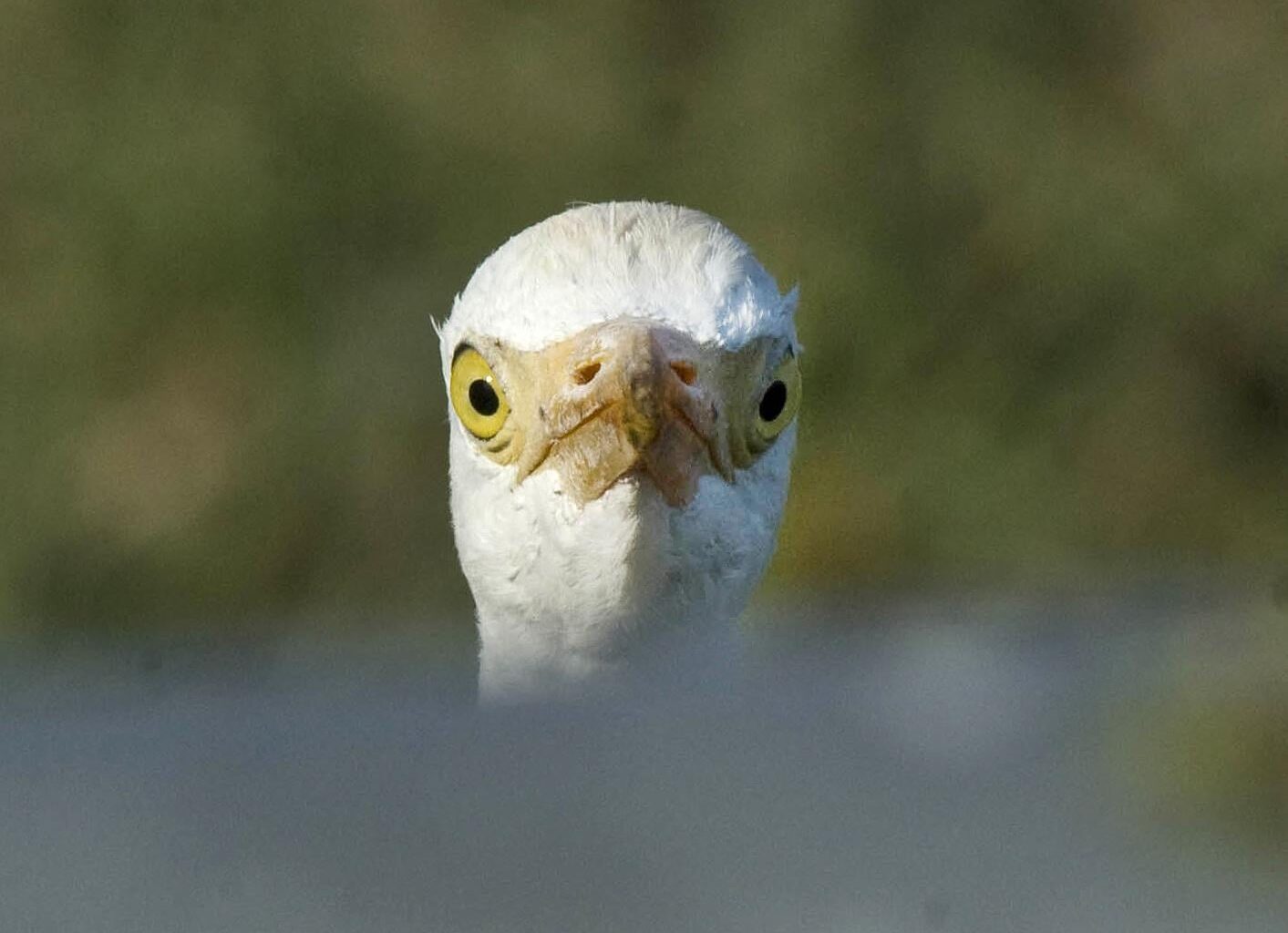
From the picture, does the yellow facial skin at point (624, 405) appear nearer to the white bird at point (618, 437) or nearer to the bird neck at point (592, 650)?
the white bird at point (618, 437)

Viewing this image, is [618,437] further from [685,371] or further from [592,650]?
[592,650]

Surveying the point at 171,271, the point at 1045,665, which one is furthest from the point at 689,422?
the point at 171,271

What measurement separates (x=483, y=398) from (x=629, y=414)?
2.11 feet

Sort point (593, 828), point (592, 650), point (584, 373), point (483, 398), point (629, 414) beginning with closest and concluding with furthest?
point (593, 828), point (629, 414), point (584, 373), point (592, 650), point (483, 398)

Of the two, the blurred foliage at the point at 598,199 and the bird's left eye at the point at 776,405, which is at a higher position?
the blurred foliage at the point at 598,199

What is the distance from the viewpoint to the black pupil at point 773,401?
4124 mm

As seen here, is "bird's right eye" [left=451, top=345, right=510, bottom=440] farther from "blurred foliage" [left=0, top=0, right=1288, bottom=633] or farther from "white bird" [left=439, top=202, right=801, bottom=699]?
"blurred foliage" [left=0, top=0, right=1288, bottom=633]

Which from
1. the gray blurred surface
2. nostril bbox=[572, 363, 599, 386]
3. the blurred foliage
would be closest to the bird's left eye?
nostril bbox=[572, 363, 599, 386]

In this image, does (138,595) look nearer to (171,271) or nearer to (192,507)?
(192,507)

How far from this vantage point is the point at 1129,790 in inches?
34.8

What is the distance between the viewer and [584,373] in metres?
3.71

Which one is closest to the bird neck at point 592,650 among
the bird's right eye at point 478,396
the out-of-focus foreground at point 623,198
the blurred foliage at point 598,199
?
the bird's right eye at point 478,396

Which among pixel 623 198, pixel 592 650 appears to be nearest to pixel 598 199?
pixel 623 198

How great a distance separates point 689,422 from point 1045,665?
2.64 m
